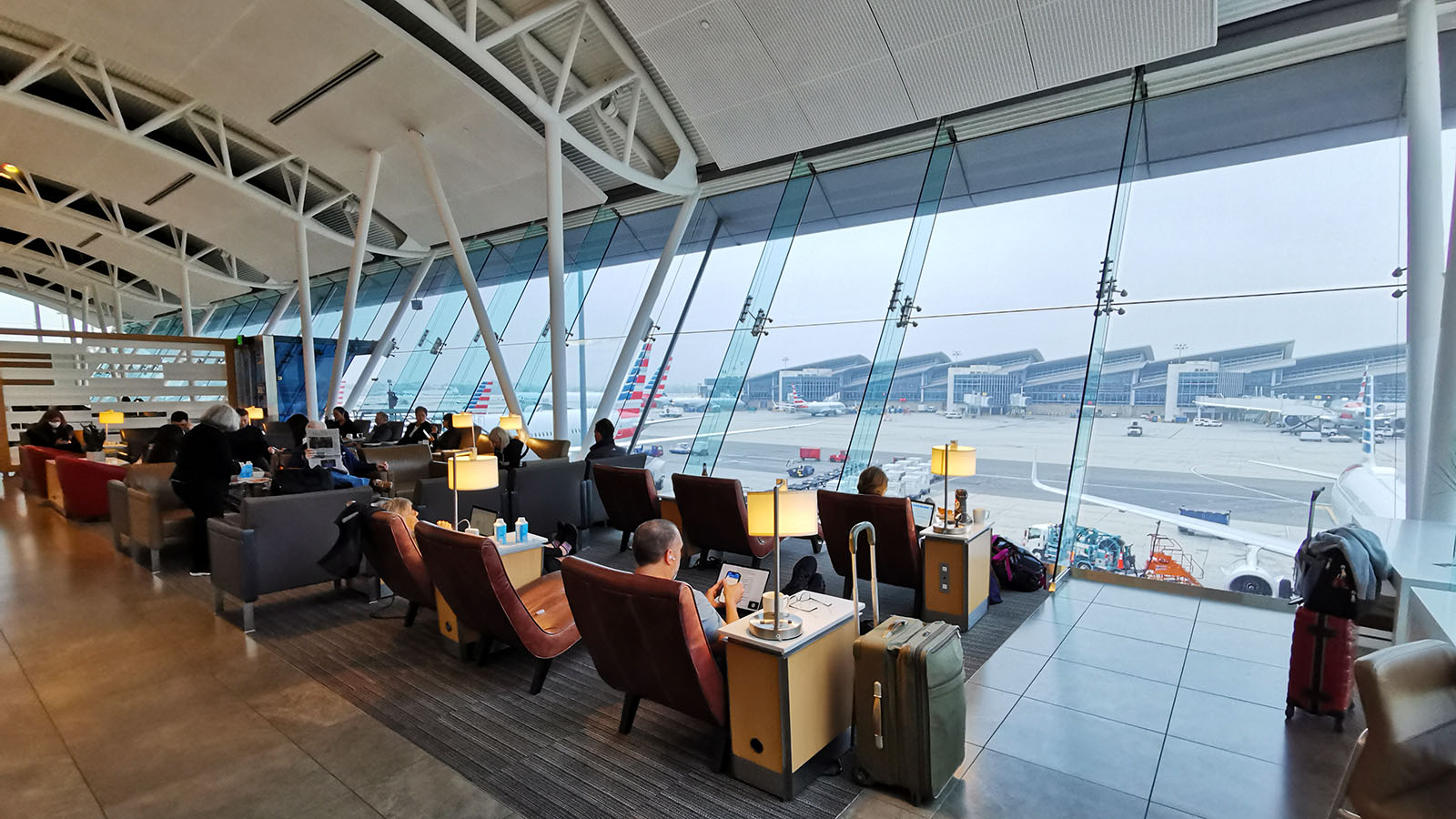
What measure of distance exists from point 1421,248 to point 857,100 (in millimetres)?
5344

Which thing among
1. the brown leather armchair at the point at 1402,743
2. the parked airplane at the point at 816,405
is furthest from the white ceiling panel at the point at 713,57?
the brown leather armchair at the point at 1402,743

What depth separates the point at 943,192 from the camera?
8.26 metres

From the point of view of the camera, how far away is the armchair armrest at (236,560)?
15.2 feet

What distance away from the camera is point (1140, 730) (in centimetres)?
319

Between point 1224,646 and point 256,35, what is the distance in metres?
12.4

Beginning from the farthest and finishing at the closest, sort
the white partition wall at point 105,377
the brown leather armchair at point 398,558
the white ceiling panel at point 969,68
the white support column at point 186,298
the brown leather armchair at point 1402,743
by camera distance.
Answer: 1. the white support column at point 186,298
2. the white partition wall at point 105,377
3. the white ceiling panel at point 969,68
4. the brown leather armchair at point 398,558
5. the brown leather armchair at point 1402,743

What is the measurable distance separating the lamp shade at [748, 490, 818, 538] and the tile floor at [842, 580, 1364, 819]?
117 cm

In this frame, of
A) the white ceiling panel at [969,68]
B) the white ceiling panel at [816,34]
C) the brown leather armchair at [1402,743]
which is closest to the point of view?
the brown leather armchair at [1402,743]

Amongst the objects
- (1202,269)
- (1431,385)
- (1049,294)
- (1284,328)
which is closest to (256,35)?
(1049,294)

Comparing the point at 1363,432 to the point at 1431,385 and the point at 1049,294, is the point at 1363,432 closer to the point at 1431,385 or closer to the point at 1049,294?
the point at 1431,385

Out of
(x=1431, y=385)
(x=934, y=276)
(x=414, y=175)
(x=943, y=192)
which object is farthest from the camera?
(x=414, y=175)

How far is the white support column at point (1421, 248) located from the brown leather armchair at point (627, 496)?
6.18m

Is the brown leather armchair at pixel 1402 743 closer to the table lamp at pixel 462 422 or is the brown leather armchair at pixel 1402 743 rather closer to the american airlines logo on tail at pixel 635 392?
the american airlines logo on tail at pixel 635 392

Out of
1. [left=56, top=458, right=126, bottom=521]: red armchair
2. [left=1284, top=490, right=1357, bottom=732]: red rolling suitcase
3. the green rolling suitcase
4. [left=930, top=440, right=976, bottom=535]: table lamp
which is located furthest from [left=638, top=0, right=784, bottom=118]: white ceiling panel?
[left=56, top=458, right=126, bottom=521]: red armchair
